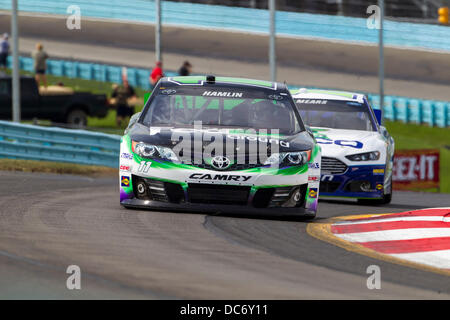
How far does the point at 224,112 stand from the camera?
11.8 meters

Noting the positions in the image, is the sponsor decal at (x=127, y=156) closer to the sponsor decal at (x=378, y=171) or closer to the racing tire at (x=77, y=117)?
the sponsor decal at (x=378, y=171)

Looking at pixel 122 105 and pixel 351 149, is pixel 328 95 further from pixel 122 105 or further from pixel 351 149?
pixel 122 105

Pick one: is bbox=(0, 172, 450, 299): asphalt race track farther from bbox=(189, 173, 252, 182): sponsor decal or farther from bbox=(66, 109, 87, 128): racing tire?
bbox=(66, 109, 87, 128): racing tire

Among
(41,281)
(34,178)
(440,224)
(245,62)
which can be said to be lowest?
(245,62)

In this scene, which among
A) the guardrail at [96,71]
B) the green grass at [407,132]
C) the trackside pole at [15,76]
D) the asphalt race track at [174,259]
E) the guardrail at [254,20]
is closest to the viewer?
the asphalt race track at [174,259]

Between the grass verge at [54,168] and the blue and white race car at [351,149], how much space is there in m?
5.59

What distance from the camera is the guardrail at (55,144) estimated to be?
68.9 feet

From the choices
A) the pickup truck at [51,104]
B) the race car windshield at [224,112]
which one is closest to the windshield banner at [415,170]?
the pickup truck at [51,104]

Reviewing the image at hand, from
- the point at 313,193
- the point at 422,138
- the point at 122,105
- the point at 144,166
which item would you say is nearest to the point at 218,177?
the point at 144,166

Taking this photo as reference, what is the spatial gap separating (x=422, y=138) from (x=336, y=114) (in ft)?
70.1
